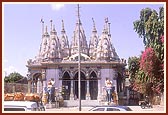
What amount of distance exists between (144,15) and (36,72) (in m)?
11.8

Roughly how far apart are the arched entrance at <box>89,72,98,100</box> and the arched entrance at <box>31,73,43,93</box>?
3.93 meters

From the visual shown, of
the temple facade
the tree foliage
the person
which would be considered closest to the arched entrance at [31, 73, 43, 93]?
the temple facade

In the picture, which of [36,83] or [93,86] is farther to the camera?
[36,83]

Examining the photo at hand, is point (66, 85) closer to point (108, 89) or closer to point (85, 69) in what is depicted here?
point (85, 69)

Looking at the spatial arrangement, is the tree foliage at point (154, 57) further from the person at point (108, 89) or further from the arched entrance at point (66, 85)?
the arched entrance at point (66, 85)

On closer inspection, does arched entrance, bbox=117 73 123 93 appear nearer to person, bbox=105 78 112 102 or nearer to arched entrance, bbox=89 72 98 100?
arched entrance, bbox=89 72 98 100

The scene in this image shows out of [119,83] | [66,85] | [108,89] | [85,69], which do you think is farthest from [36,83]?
[108,89]

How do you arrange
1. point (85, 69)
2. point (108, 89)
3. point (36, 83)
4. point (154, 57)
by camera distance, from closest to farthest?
point (154, 57) → point (108, 89) → point (85, 69) → point (36, 83)

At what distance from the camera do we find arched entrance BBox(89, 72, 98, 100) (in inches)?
1142

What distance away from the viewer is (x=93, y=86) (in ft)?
96.0

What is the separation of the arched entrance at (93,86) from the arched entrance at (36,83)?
12.9 feet

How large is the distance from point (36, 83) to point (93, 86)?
17.1 ft

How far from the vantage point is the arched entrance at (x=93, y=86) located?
29016mm

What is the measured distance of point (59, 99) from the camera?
88.8 ft
